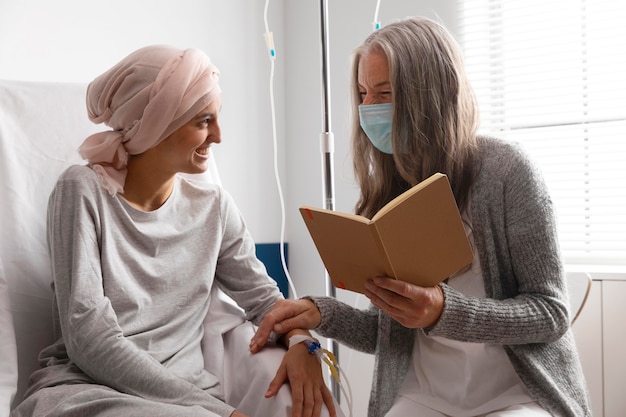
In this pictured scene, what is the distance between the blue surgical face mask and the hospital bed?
52 cm

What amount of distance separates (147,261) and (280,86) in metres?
1.63

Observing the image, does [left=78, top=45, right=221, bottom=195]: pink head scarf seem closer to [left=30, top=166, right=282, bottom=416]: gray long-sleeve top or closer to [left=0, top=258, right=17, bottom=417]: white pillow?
[left=30, top=166, right=282, bottom=416]: gray long-sleeve top

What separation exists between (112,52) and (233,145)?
0.66m

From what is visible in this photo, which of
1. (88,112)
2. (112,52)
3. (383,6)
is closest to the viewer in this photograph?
(88,112)

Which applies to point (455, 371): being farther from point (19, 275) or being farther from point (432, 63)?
point (19, 275)

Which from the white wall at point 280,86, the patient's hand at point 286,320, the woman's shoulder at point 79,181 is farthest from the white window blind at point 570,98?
the woman's shoulder at point 79,181

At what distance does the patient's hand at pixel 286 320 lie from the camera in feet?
4.96

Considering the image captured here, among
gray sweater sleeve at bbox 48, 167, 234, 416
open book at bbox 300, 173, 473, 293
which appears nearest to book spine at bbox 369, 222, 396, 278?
open book at bbox 300, 173, 473, 293

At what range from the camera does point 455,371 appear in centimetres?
146

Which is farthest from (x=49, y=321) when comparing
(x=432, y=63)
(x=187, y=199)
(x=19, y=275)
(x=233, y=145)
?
(x=233, y=145)

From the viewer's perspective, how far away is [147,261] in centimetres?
151

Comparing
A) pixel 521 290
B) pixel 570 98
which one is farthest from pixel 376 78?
pixel 570 98

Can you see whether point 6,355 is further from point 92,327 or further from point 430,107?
point 430,107

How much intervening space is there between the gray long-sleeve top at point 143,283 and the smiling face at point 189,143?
0.33ft
